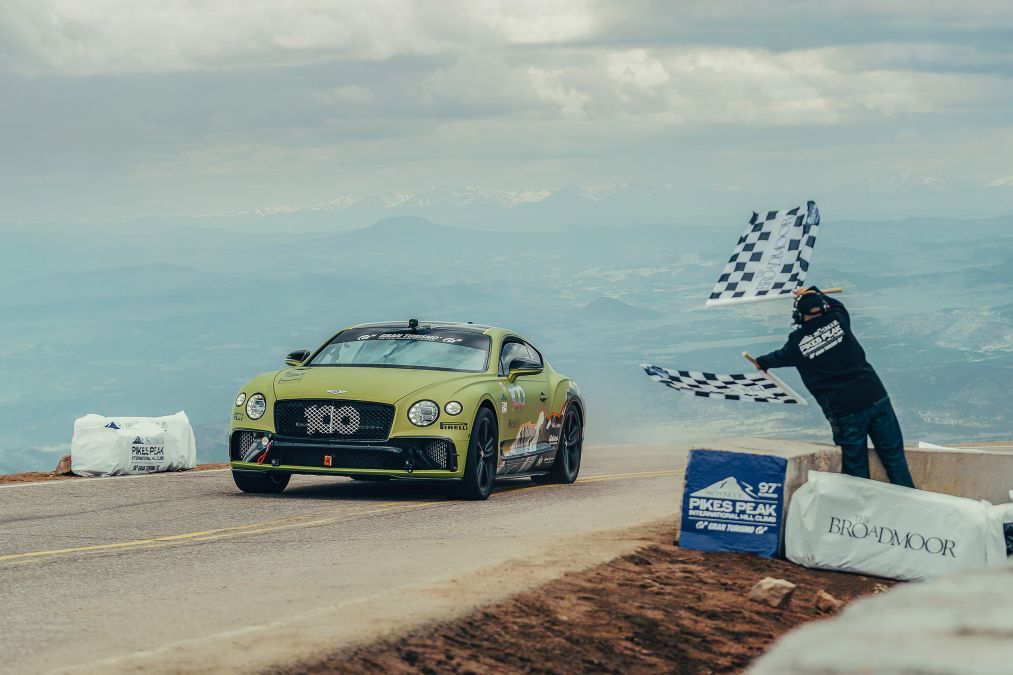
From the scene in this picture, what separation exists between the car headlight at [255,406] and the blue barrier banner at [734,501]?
4.70 meters

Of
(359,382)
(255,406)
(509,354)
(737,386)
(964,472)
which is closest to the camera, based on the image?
(964,472)

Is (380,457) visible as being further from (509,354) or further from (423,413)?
(509,354)

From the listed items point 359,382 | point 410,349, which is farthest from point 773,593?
point 410,349

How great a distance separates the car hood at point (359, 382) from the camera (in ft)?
41.2

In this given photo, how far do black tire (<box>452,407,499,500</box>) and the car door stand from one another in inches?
8.9

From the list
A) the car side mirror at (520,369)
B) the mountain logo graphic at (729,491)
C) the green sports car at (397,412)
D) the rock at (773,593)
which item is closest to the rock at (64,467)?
the green sports car at (397,412)

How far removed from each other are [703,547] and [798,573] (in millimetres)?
634

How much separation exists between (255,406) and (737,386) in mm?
4146

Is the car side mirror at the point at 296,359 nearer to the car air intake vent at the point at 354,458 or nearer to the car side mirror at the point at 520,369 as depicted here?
the car air intake vent at the point at 354,458

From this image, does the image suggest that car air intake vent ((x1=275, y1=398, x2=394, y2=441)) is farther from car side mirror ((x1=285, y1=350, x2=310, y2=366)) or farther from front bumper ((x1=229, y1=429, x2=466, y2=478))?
car side mirror ((x1=285, y1=350, x2=310, y2=366))

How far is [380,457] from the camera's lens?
1238cm

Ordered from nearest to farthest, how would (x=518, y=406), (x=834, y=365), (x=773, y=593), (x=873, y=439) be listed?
(x=773, y=593)
(x=834, y=365)
(x=873, y=439)
(x=518, y=406)

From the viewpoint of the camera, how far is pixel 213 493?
13711 millimetres

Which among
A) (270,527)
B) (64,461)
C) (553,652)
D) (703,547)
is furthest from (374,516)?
(64,461)
